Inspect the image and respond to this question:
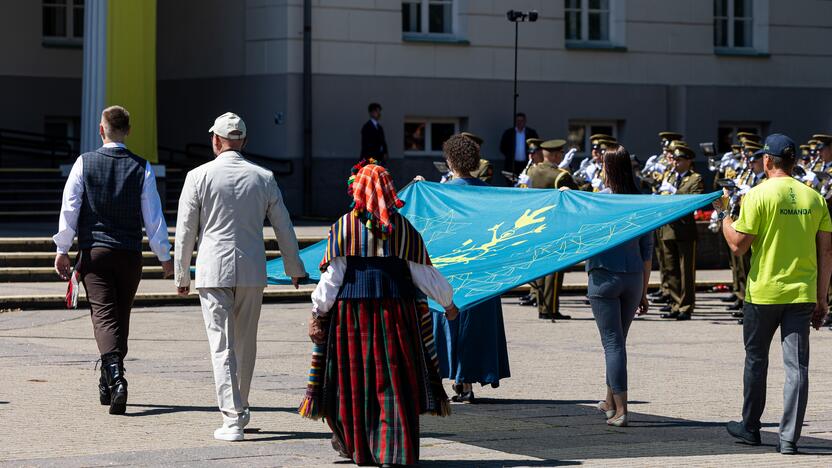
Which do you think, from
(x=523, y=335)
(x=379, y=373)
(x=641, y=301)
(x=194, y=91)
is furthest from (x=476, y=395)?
(x=194, y=91)

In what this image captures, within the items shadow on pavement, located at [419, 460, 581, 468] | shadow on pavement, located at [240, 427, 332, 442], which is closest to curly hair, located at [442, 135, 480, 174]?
shadow on pavement, located at [240, 427, 332, 442]

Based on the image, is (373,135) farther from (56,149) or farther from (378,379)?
(378,379)

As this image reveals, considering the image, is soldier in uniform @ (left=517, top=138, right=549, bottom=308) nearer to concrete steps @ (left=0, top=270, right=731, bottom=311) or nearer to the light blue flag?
concrete steps @ (left=0, top=270, right=731, bottom=311)

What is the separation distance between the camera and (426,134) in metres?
30.4

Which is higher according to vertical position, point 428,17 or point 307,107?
point 428,17

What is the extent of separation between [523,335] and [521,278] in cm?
659

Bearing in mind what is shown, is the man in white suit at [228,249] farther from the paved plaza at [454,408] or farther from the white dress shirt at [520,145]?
the white dress shirt at [520,145]

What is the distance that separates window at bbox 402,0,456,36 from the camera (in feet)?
99.2

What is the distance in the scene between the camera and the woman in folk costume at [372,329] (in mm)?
8875

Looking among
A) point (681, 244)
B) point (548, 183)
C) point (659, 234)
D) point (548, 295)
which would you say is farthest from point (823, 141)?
point (548, 295)

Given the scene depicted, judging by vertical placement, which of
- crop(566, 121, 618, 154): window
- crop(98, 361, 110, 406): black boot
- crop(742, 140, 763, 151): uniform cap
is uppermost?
crop(566, 121, 618, 154): window

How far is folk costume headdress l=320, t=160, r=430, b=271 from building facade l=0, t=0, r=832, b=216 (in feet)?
64.9

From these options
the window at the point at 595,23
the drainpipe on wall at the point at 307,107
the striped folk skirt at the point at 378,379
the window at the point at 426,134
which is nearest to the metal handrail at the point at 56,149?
the drainpipe on wall at the point at 307,107

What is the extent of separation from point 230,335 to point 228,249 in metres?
0.54
